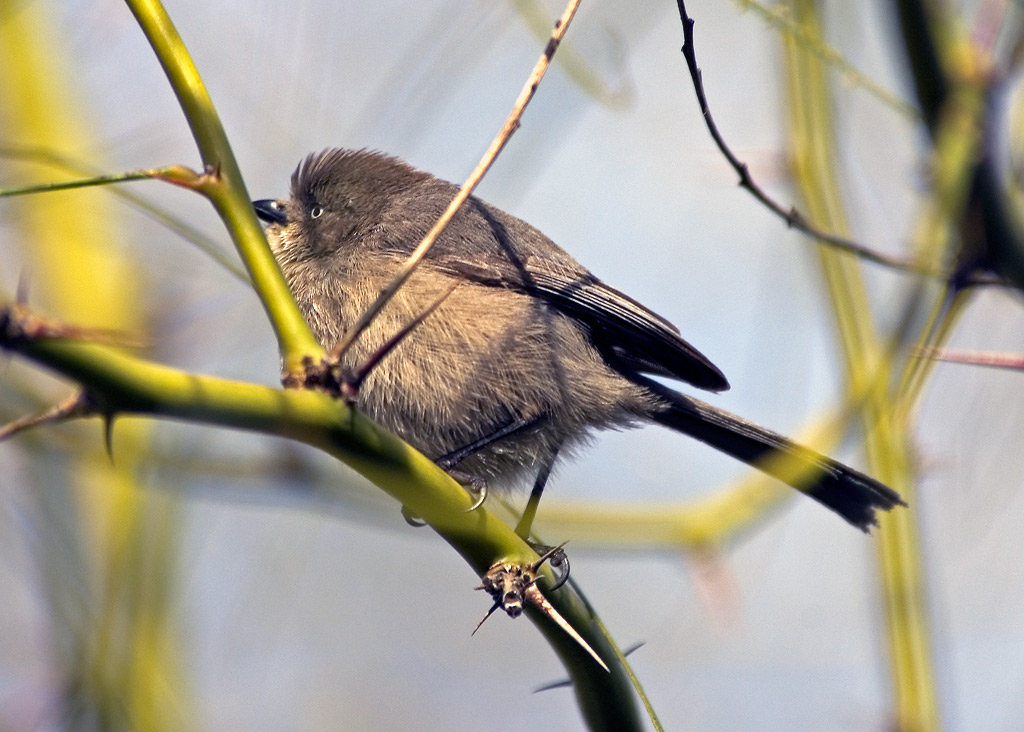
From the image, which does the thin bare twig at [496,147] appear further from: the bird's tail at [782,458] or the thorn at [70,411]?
the bird's tail at [782,458]

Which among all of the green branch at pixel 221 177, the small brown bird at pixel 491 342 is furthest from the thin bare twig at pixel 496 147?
the small brown bird at pixel 491 342

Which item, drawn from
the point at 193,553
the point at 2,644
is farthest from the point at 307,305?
the point at 2,644

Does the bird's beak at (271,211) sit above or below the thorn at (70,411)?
above

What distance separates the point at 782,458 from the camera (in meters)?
3.88

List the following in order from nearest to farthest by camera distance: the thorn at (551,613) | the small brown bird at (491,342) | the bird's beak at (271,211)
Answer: the thorn at (551,613), the small brown bird at (491,342), the bird's beak at (271,211)

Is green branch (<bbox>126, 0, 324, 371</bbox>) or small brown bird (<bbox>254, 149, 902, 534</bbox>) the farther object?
small brown bird (<bbox>254, 149, 902, 534</bbox>)

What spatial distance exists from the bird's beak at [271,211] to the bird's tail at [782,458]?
5.34 ft

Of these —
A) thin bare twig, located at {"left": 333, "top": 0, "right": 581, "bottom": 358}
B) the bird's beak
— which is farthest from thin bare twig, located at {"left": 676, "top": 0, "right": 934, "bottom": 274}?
the bird's beak

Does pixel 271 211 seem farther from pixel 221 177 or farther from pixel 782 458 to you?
pixel 221 177

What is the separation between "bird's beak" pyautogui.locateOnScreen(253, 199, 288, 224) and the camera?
13.8 ft

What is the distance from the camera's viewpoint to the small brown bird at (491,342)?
11.6ft

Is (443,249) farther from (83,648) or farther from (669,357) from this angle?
(83,648)

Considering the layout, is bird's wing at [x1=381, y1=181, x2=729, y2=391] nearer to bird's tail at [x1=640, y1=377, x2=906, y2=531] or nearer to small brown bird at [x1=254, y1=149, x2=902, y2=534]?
small brown bird at [x1=254, y1=149, x2=902, y2=534]

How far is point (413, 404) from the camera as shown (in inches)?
138
